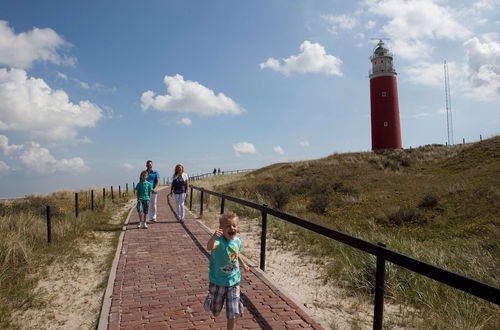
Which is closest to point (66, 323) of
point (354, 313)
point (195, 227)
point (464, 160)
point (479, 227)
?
point (354, 313)

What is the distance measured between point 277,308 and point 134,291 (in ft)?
7.01

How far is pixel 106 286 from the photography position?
5469mm

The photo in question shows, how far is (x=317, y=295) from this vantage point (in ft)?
17.5

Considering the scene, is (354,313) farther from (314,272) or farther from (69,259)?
(69,259)

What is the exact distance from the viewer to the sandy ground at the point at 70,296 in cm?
442

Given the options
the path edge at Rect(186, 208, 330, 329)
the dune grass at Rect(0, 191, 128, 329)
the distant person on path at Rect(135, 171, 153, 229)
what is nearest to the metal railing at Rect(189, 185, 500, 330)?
the path edge at Rect(186, 208, 330, 329)

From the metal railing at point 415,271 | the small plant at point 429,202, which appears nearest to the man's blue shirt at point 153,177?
the metal railing at point 415,271

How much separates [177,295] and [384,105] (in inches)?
1541

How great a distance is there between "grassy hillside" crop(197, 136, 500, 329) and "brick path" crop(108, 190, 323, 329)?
151 centimetres

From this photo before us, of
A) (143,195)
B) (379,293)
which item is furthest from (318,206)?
(379,293)

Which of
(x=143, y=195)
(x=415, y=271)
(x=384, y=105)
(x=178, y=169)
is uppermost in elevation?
(x=384, y=105)

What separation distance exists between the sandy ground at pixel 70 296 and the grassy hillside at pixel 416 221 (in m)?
3.72

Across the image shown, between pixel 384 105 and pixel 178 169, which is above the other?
pixel 384 105

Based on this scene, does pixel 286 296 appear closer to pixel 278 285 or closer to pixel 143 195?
pixel 278 285
